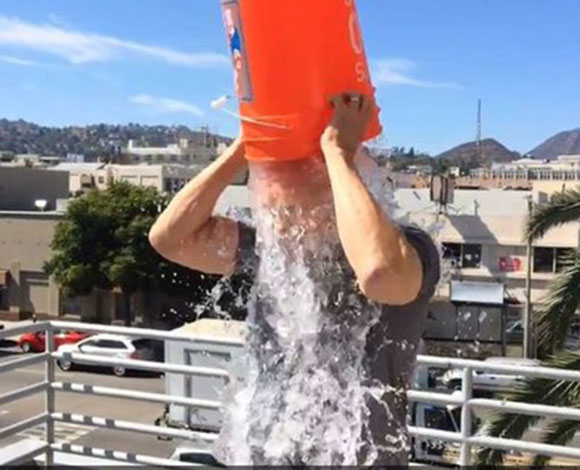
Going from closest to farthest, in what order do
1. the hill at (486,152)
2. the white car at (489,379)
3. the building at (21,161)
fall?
the white car at (489,379)
the building at (21,161)
the hill at (486,152)

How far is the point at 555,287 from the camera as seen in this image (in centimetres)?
607

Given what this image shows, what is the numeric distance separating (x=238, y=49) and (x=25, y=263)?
28.8 m

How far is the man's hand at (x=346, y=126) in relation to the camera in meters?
1.59

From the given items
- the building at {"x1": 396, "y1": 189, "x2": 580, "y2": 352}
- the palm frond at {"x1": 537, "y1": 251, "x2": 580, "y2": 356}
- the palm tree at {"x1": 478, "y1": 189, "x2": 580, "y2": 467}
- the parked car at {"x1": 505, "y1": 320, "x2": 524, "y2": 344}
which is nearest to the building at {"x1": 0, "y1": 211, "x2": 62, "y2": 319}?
the building at {"x1": 396, "y1": 189, "x2": 580, "y2": 352}

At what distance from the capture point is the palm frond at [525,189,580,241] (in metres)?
6.33

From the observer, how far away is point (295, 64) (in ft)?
5.26

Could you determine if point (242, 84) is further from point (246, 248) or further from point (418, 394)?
point (418, 394)

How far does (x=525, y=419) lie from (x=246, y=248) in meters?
3.85

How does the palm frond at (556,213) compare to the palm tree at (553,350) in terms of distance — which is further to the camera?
the palm frond at (556,213)

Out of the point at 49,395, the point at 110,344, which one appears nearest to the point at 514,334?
the point at 110,344

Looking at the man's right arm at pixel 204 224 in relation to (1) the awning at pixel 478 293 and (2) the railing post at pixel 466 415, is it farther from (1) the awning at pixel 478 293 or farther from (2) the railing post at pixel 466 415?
(1) the awning at pixel 478 293

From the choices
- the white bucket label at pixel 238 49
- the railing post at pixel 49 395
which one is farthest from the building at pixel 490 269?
the white bucket label at pixel 238 49

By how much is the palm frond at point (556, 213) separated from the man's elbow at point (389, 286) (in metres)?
5.10

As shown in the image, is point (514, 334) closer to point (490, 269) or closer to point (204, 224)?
point (490, 269)
